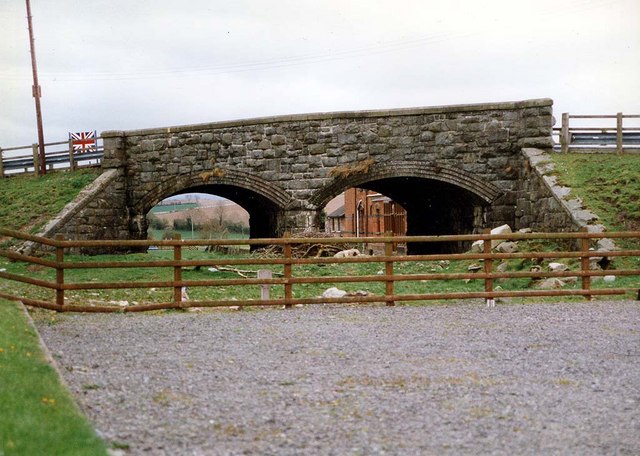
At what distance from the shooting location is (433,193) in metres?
30.3

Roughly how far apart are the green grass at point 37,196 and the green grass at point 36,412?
19.2 meters

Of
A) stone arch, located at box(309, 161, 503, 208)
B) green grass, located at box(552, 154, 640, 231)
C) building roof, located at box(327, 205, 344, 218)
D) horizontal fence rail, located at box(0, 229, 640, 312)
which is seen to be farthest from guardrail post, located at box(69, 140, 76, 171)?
building roof, located at box(327, 205, 344, 218)

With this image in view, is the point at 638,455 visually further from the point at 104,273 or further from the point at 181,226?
the point at 181,226

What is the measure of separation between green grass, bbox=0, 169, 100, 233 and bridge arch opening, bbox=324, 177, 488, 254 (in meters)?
9.47

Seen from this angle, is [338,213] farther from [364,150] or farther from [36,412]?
[36,412]

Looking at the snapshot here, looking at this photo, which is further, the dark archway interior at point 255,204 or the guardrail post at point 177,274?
the dark archway interior at point 255,204

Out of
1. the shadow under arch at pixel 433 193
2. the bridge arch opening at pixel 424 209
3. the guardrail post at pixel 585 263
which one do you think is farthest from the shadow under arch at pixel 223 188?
the guardrail post at pixel 585 263

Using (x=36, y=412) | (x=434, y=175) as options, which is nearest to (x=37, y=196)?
(x=434, y=175)

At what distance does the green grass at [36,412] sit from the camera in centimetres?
471

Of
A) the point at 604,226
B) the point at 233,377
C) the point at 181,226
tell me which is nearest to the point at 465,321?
the point at 233,377

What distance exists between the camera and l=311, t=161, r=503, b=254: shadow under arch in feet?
81.6

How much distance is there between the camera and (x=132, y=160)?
2731 cm

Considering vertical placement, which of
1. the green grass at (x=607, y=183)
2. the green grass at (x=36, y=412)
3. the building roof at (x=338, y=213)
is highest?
the green grass at (x=607, y=183)

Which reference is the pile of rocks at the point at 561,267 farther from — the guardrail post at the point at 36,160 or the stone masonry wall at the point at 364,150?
the guardrail post at the point at 36,160
